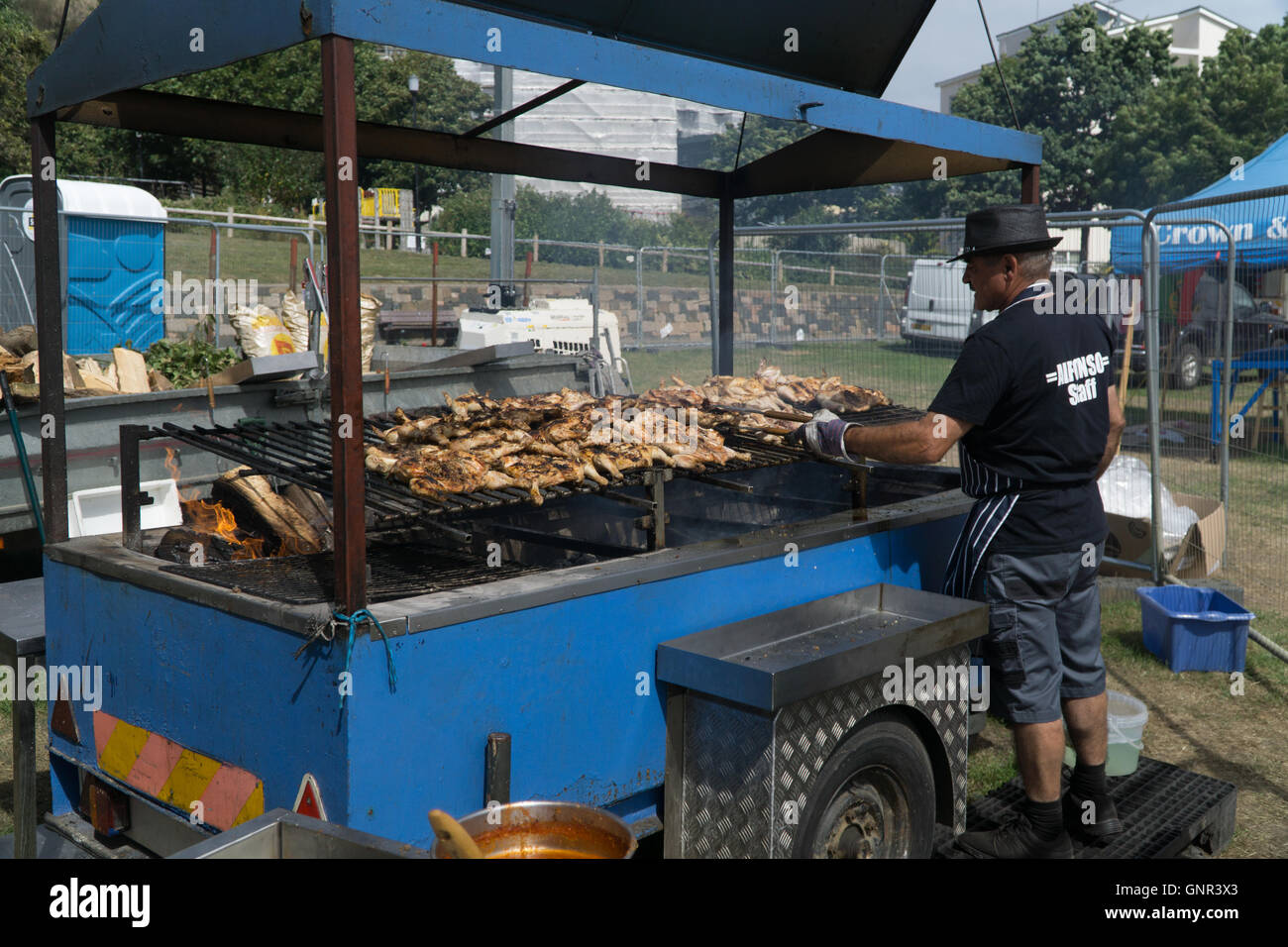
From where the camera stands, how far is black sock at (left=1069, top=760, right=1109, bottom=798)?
409cm

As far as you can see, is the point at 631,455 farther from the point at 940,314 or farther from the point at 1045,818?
the point at 940,314

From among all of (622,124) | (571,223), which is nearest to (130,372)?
(622,124)

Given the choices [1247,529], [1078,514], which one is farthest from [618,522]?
[1247,529]

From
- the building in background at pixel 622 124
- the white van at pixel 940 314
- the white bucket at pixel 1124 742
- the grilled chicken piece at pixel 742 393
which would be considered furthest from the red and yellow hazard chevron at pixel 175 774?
the white van at pixel 940 314

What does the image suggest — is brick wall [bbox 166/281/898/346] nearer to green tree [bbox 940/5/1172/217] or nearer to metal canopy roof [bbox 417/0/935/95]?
metal canopy roof [bbox 417/0/935/95]

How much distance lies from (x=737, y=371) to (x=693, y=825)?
8799mm

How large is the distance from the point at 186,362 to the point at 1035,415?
23.7ft

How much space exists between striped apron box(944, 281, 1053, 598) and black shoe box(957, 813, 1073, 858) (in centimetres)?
90

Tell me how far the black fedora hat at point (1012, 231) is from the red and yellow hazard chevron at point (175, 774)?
3.04 m

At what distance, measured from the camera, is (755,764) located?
3.10 m

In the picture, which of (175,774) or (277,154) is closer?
(175,774)

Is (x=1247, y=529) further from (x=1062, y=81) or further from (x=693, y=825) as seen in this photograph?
(x=1062, y=81)

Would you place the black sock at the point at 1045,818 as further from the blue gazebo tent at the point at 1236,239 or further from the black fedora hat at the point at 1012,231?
the blue gazebo tent at the point at 1236,239

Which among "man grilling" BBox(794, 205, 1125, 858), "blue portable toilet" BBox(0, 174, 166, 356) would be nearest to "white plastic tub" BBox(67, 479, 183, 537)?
"blue portable toilet" BBox(0, 174, 166, 356)
